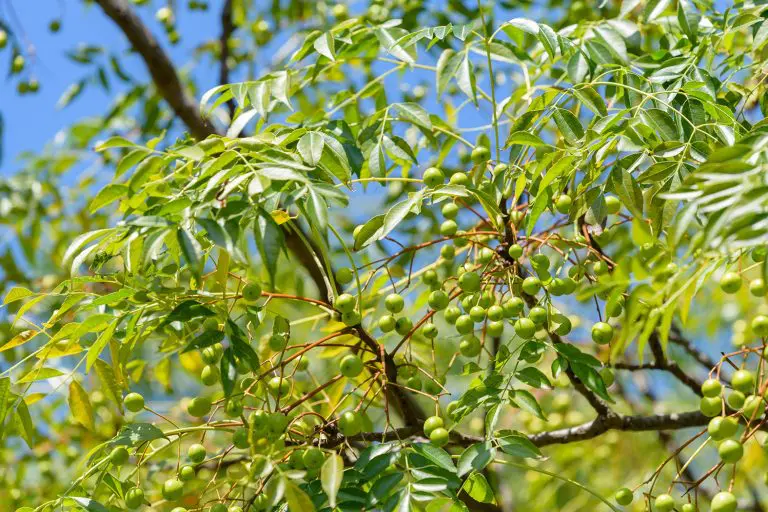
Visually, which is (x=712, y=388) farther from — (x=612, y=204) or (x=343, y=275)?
(x=343, y=275)

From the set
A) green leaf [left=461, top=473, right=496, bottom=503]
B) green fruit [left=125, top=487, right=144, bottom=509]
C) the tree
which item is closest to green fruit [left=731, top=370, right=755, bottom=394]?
the tree

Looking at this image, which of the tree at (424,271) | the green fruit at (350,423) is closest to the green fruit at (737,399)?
the tree at (424,271)

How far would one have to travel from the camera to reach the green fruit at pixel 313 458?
56.3 inches

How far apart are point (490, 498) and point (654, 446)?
2696 millimetres

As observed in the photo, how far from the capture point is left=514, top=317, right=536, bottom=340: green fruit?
1.63 meters

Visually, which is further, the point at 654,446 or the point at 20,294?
the point at 654,446

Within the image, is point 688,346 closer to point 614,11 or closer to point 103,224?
point 614,11

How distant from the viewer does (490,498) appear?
1578 millimetres

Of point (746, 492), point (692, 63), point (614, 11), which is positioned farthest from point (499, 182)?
point (746, 492)

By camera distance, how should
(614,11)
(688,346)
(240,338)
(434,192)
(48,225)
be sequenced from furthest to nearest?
1. (48,225)
2. (614,11)
3. (688,346)
4. (434,192)
5. (240,338)

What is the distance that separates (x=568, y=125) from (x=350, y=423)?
2.29ft

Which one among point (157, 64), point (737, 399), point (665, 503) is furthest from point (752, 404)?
point (157, 64)

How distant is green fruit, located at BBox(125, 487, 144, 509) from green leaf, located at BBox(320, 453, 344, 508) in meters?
0.48

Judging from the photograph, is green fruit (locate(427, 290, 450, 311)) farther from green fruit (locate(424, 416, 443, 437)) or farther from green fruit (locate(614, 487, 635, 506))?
green fruit (locate(614, 487, 635, 506))
